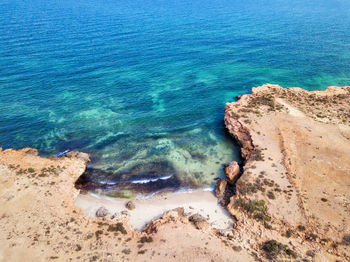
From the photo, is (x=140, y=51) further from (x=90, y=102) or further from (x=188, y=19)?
(x=188, y=19)

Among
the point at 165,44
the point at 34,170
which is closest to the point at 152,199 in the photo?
the point at 34,170

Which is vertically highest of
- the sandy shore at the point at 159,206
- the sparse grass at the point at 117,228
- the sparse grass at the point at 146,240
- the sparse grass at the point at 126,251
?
the sparse grass at the point at 126,251

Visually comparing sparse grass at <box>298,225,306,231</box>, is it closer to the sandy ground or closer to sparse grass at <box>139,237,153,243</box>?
the sandy ground

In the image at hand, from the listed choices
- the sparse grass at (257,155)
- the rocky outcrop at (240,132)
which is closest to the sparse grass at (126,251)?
the sparse grass at (257,155)

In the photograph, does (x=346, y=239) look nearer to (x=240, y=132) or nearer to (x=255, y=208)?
(x=255, y=208)

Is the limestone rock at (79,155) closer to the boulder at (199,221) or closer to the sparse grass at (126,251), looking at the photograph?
the sparse grass at (126,251)

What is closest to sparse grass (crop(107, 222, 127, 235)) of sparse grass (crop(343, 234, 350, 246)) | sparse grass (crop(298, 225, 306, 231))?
sparse grass (crop(298, 225, 306, 231))
